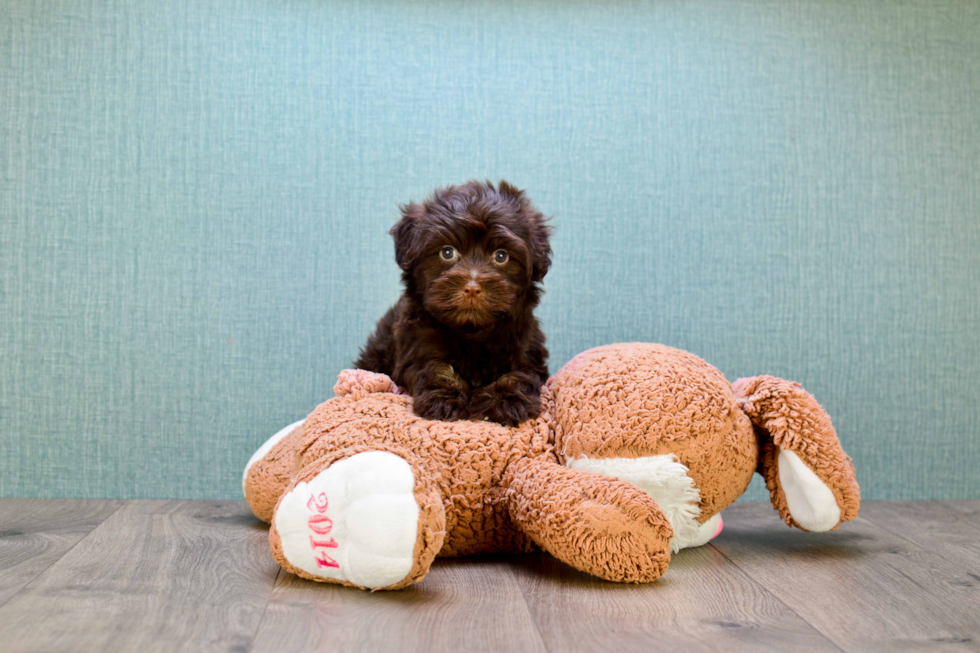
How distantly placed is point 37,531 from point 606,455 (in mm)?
1175

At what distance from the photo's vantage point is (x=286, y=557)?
1165 millimetres

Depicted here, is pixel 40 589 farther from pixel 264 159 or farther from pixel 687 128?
pixel 687 128

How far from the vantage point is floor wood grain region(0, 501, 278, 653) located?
984 mm

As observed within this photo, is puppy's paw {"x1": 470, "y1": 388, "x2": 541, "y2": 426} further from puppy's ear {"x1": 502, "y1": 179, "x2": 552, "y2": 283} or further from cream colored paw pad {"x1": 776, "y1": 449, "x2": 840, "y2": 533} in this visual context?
cream colored paw pad {"x1": 776, "y1": 449, "x2": 840, "y2": 533}

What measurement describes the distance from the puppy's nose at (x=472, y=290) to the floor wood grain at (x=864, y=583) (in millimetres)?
679

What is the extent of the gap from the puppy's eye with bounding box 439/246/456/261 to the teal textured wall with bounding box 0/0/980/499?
0.70m

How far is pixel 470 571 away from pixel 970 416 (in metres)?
1.57

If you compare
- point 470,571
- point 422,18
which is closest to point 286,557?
Result: point 470,571

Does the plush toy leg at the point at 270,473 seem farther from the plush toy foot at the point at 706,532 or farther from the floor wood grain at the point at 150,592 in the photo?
the plush toy foot at the point at 706,532

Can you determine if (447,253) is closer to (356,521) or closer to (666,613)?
(356,521)

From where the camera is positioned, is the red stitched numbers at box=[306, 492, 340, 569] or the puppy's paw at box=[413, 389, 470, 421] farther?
the puppy's paw at box=[413, 389, 470, 421]

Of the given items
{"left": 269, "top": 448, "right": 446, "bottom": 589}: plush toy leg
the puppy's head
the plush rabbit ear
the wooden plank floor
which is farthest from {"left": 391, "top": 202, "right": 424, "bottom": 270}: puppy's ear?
the wooden plank floor

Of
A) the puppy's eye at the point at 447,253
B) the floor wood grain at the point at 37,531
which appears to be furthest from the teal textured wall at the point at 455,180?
the puppy's eye at the point at 447,253

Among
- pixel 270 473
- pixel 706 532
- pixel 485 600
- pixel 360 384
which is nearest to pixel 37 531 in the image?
pixel 270 473
